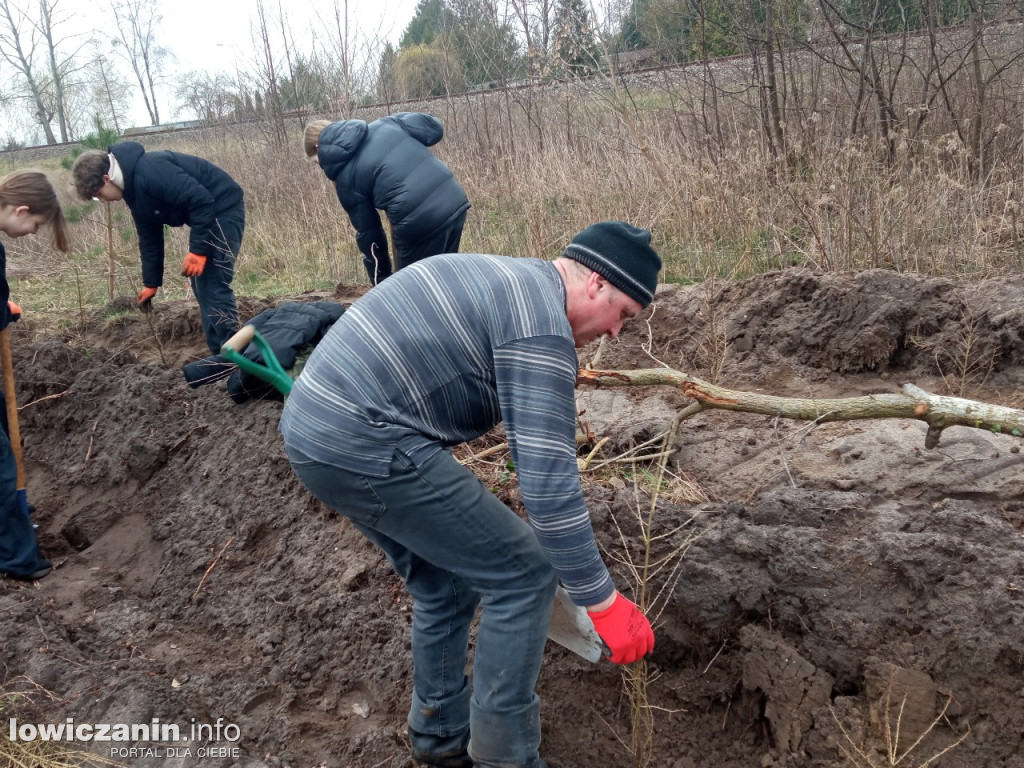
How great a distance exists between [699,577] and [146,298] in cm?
543

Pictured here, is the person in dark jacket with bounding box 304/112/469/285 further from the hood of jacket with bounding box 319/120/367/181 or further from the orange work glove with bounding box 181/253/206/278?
the orange work glove with bounding box 181/253/206/278

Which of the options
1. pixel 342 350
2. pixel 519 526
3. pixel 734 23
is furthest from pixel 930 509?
pixel 734 23

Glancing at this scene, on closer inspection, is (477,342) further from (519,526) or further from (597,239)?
(519,526)

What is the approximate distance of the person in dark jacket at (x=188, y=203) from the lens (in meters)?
5.27

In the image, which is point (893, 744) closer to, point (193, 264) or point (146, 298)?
point (193, 264)

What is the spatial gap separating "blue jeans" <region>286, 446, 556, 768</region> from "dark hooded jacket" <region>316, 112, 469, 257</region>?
10.1 feet

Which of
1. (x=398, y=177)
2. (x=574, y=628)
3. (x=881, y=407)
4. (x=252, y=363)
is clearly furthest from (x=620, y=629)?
(x=398, y=177)

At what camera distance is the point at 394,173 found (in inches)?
192

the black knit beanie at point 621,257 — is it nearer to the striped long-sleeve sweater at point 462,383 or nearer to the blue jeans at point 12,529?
the striped long-sleeve sweater at point 462,383

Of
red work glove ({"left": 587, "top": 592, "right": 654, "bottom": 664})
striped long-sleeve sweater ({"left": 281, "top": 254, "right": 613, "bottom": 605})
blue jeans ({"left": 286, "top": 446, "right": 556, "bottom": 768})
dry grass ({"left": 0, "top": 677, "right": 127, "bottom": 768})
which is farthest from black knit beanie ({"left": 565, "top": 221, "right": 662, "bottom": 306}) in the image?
dry grass ({"left": 0, "top": 677, "right": 127, "bottom": 768})

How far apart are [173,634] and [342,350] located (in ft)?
7.28

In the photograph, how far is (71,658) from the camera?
10.2 feet

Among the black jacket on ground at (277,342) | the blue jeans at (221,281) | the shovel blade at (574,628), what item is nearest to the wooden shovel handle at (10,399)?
the black jacket on ground at (277,342)

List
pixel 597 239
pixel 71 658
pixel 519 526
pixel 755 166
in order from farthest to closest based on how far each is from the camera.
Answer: pixel 755 166, pixel 71 658, pixel 519 526, pixel 597 239
